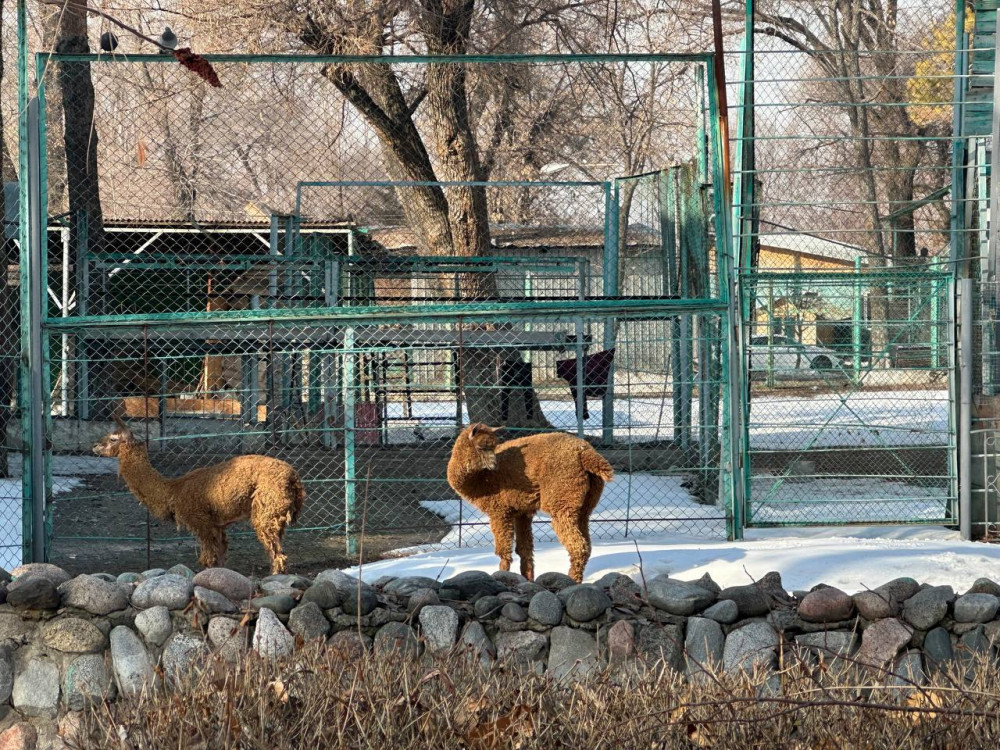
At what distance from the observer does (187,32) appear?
10891 mm

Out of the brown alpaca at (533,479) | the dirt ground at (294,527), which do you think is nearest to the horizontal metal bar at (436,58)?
the dirt ground at (294,527)

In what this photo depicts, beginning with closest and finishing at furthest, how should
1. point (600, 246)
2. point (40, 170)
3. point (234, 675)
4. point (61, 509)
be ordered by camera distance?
point (234, 675) < point (40, 170) < point (61, 509) < point (600, 246)

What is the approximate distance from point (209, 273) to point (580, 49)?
22.2 feet

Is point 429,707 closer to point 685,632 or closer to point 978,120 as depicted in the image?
point 685,632

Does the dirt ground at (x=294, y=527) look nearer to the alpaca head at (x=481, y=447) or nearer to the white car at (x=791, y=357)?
the alpaca head at (x=481, y=447)

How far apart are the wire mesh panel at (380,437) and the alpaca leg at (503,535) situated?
2.38ft

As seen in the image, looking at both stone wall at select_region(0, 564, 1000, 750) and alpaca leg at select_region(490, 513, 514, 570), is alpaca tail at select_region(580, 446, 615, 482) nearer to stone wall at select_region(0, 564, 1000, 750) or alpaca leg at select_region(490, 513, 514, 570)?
alpaca leg at select_region(490, 513, 514, 570)

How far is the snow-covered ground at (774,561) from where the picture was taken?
20.4 feet

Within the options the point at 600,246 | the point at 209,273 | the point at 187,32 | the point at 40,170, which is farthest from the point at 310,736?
the point at 209,273

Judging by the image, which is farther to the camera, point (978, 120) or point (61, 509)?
point (61, 509)

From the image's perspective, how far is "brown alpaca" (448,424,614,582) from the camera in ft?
19.1

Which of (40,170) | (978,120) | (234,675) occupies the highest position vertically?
(978,120)

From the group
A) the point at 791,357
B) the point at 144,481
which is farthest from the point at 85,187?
the point at 791,357

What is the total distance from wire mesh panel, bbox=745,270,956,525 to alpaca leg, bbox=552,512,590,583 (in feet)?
6.61
